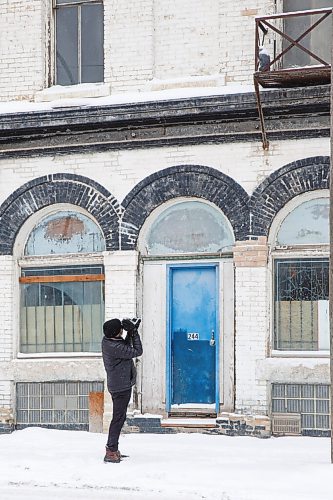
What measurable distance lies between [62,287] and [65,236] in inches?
30.2

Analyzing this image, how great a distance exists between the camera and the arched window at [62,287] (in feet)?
43.1

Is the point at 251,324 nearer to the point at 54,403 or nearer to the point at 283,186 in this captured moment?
the point at 283,186

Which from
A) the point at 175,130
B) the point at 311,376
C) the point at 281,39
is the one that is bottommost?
the point at 311,376

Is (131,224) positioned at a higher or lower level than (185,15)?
lower

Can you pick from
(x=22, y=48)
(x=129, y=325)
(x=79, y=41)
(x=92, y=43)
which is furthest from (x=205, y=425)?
(x=22, y=48)

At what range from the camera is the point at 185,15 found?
12.9m

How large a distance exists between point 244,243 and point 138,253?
62.4 inches

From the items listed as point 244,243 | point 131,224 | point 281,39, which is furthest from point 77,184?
point 281,39

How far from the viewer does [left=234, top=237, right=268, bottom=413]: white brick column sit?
12.2m

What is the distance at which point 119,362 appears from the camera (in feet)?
33.0

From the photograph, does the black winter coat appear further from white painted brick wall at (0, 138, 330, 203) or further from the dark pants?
white painted brick wall at (0, 138, 330, 203)

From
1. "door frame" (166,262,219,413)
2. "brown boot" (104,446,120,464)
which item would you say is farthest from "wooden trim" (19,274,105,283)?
"brown boot" (104,446,120,464)

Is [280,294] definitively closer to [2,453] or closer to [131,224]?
[131,224]

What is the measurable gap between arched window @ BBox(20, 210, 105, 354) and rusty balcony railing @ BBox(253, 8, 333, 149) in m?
3.15
